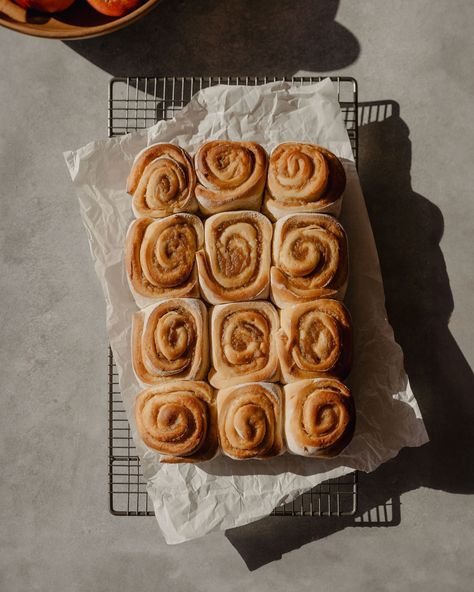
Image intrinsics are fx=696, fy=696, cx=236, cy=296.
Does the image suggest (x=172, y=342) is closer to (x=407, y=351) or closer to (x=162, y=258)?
(x=162, y=258)

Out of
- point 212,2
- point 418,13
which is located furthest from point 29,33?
point 418,13

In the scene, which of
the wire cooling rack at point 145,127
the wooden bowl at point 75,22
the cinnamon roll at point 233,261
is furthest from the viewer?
the wire cooling rack at point 145,127

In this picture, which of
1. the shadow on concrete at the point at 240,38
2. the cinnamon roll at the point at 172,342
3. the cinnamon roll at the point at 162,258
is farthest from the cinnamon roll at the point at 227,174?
the shadow on concrete at the point at 240,38

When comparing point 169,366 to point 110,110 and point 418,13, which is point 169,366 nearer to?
point 110,110

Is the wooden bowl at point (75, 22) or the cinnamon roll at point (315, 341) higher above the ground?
the wooden bowl at point (75, 22)

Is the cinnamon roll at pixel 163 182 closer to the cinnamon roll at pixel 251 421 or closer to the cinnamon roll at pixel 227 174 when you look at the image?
→ the cinnamon roll at pixel 227 174

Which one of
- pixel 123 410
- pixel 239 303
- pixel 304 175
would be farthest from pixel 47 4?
pixel 123 410

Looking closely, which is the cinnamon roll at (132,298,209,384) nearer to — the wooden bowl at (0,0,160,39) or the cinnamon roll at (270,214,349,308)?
the cinnamon roll at (270,214,349,308)

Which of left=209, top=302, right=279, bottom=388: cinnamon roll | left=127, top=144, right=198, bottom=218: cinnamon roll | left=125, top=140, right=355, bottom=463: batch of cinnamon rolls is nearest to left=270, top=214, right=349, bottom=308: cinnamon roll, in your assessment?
A: left=125, top=140, right=355, bottom=463: batch of cinnamon rolls
